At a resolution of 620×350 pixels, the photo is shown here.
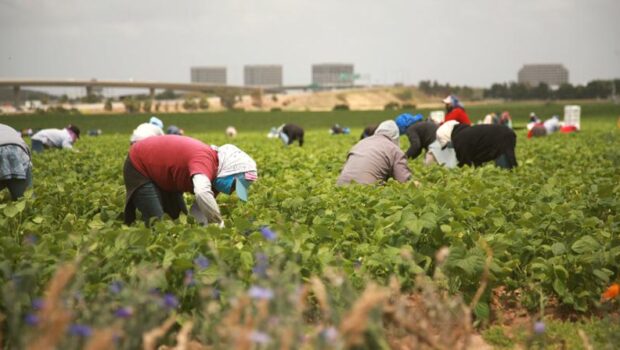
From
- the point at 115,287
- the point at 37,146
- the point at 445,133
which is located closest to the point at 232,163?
the point at 115,287

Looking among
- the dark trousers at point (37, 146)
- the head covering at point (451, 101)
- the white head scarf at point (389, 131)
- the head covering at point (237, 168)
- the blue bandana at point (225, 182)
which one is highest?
the head covering at point (451, 101)

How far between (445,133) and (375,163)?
2.68 m

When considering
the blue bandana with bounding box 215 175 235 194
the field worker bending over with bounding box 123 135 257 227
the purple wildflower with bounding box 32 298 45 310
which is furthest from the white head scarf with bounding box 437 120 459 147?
the purple wildflower with bounding box 32 298 45 310

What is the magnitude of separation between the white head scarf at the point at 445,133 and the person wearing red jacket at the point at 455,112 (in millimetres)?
665

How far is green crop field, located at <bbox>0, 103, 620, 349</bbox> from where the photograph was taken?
2.28 m

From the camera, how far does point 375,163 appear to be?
6.89 meters

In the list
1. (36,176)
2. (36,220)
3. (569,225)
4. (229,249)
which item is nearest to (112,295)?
(229,249)

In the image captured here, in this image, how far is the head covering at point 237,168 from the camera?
15.5ft

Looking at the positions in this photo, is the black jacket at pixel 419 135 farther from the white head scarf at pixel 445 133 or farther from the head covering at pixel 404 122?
the white head scarf at pixel 445 133

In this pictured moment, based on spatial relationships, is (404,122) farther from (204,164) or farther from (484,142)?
(204,164)

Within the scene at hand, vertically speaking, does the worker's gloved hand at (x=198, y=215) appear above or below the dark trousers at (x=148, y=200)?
below

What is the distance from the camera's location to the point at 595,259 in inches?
157

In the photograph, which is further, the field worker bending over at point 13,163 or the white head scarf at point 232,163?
the field worker bending over at point 13,163

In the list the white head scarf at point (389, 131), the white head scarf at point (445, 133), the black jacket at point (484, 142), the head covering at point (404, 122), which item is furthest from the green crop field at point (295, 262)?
the head covering at point (404, 122)
